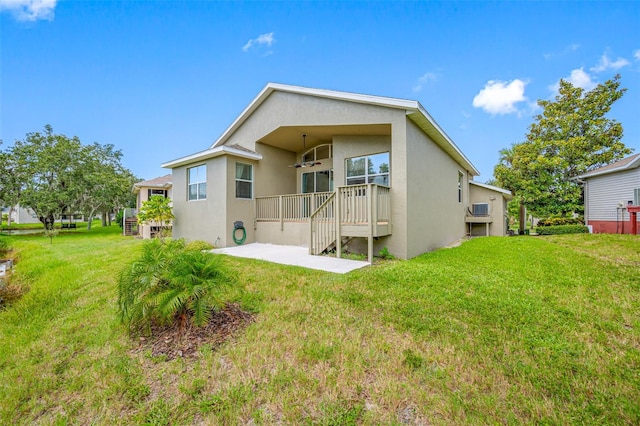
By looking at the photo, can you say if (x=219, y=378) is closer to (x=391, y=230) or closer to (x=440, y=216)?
(x=391, y=230)

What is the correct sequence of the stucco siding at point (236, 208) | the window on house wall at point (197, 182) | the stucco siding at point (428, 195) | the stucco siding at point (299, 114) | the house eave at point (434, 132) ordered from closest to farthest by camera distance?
the house eave at point (434, 132), the stucco siding at point (428, 195), the stucco siding at point (299, 114), the stucco siding at point (236, 208), the window on house wall at point (197, 182)

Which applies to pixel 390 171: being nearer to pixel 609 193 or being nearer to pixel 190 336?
pixel 190 336

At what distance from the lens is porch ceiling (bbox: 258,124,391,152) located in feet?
27.5

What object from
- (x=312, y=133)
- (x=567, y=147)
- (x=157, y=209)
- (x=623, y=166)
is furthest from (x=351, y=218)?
(x=567, y=147)

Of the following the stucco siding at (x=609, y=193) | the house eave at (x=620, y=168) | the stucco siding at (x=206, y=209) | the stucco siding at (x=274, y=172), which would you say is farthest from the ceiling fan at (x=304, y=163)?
the stucco siding at (x=609, y=193)

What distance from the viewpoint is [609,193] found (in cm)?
1382

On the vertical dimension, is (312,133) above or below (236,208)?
above

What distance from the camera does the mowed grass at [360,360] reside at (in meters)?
2.16

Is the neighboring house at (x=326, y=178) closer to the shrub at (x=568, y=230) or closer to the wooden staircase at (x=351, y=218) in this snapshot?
the wooden staircase at (x=351, y=218)

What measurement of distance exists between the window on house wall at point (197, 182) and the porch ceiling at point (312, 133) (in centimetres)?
277

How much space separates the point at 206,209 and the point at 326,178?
17.1 ft

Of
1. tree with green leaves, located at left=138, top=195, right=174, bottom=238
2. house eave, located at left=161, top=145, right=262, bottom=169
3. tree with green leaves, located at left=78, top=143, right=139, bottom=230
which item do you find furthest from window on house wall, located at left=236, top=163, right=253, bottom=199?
tree with green leaves, located at left=78, top=143, right=139, bottom=230

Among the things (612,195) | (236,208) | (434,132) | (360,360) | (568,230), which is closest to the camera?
(360,360)

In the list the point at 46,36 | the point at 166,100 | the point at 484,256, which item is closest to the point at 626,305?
the point at 484,256
